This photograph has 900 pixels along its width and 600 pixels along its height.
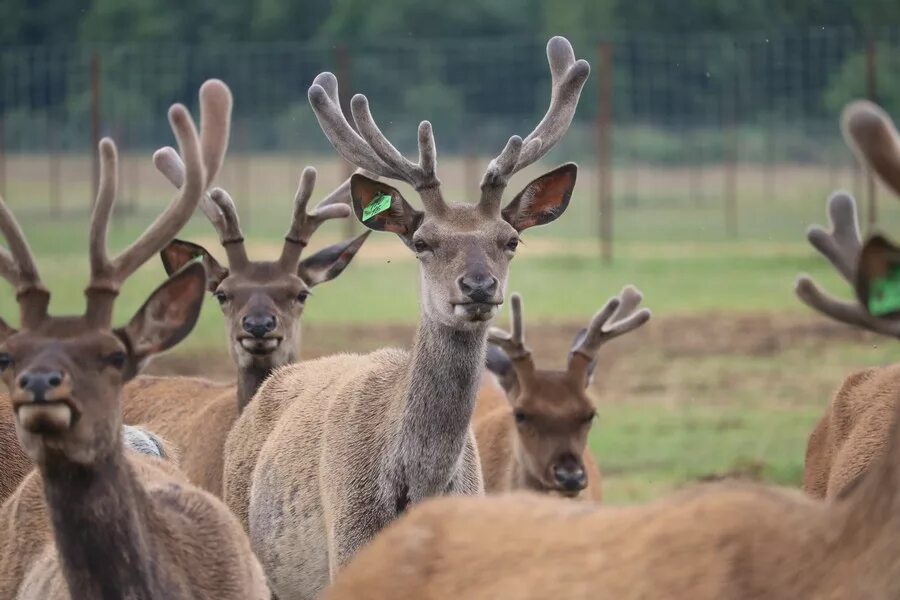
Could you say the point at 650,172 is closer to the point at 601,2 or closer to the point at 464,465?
the point at 601,2

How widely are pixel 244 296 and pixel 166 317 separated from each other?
338 centimetres

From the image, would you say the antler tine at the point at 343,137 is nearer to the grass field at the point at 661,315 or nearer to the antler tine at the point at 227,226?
the antler tine at the point at 227,226

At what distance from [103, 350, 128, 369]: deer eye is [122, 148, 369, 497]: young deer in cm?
336

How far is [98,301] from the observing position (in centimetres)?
494

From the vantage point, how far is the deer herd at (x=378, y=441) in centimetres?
349

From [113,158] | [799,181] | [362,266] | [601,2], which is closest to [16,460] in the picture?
[113,158]

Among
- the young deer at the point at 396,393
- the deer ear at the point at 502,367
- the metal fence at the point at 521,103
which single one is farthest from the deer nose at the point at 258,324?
the metal fence at the point at 521,103

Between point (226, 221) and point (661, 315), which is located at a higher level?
point (226, 221)

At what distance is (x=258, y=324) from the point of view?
8.30 m

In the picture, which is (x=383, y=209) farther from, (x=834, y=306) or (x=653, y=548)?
(x=653, y=548)

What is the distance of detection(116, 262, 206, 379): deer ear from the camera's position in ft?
16.4

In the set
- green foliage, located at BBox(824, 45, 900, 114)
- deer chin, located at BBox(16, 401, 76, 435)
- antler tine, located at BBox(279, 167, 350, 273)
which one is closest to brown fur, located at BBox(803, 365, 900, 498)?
antler tine, located at BBox(279, 167, 350, 273)

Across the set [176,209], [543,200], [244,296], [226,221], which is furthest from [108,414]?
[226,221]

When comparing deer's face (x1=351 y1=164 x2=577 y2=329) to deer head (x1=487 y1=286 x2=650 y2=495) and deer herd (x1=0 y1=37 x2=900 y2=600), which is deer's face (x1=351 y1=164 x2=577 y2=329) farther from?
deer head (x1=487 y1=286 x2=650 y2=495)
